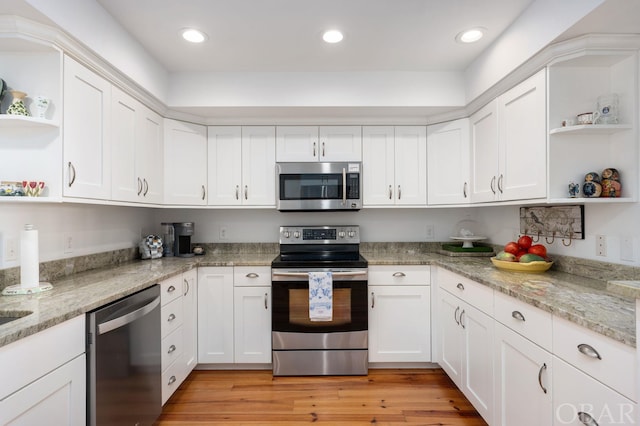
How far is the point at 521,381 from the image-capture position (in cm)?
142

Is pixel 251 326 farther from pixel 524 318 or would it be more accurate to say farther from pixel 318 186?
pixel 524 318

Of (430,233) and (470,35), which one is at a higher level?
(470,35)

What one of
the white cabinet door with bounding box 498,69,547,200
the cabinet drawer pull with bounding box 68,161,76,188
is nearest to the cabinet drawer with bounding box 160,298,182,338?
the cabinet drawer pull with bounding box 68,161,76,188

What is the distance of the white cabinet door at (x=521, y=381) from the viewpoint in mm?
1267

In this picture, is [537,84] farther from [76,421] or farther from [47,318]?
[76,421]

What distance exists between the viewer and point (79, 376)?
1241 millimetres

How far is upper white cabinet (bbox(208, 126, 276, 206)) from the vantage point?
2.78 metres

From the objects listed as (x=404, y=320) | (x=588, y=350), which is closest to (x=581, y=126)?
(x=588, y=350)

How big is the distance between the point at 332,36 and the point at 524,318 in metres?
1.92

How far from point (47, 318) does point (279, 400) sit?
1554mm

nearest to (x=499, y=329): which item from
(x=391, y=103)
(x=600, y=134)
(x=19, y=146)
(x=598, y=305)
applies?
(x=598, y=305)

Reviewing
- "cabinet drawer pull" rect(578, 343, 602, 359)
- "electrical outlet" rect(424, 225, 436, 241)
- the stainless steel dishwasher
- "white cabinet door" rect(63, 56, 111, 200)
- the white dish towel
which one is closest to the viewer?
"cabinet drawer pull" rect(578, 343, 602, 359)

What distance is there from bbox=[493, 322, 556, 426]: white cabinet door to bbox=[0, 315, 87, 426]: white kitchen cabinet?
1896mm

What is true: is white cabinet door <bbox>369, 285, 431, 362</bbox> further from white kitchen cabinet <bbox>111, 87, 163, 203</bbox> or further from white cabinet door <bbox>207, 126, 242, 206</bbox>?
white kitchen cabinet <bbox>111, 87, 163, 203</bbox>
